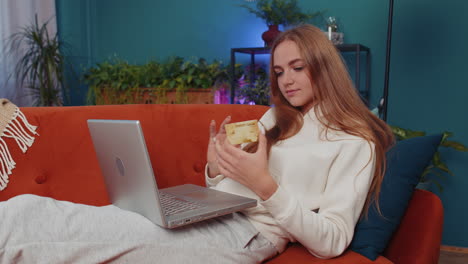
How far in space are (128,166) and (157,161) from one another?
1.88ft

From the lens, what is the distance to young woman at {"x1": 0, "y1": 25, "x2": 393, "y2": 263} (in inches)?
38.8

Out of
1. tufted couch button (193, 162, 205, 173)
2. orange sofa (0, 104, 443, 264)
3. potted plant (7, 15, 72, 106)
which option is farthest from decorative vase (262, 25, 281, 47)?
potted plant (7, 15, 72, 106)

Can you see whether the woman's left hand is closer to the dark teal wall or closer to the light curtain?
the dark teal wall

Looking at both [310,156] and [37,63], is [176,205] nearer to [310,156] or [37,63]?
[310,156]

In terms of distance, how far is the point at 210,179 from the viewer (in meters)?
1.51

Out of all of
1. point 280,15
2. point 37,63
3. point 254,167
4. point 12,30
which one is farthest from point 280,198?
point 12,30

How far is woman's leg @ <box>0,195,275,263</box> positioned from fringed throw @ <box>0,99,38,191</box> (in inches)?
18.5

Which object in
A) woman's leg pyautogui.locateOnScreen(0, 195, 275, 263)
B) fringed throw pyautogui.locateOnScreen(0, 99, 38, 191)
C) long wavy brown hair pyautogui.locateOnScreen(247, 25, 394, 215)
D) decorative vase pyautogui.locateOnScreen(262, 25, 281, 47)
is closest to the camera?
woman's leg pyautogui.locateOnScreen(0, 195, 275, 263)

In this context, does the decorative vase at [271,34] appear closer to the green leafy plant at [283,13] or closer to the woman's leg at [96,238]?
the green leafy plant at [283,13]

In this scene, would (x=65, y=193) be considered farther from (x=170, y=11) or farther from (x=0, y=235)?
(x=170, y=11)

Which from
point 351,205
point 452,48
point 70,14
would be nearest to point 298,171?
point 351,205

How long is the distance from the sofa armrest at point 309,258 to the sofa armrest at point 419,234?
0.25ft

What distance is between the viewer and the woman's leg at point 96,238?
0.95 m

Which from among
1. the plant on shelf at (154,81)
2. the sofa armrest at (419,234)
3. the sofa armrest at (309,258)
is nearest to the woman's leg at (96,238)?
the sofa armrest at (309,258)
